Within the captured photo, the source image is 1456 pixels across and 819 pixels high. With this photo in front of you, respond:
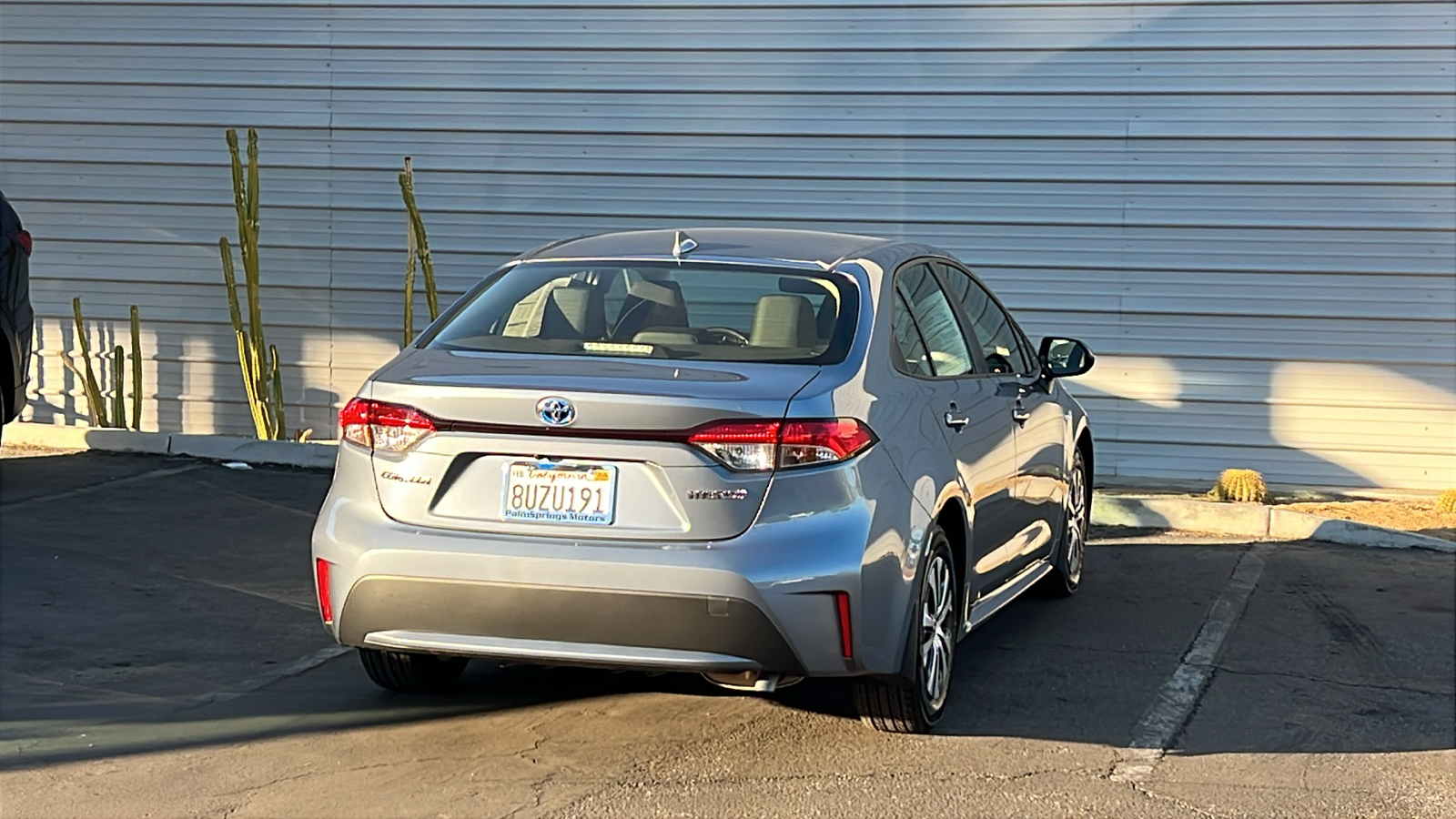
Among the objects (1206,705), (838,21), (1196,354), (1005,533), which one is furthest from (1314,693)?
(838,21)

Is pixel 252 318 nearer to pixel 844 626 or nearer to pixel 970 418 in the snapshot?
pixel 970 418

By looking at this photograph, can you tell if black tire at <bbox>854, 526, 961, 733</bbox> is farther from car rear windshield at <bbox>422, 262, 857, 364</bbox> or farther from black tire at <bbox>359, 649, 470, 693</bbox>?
black tire at <bbox>359, 649, 470, 693</bbox>

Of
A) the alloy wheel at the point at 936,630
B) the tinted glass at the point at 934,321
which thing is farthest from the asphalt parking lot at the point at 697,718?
the tinted glass at the point at 934,321

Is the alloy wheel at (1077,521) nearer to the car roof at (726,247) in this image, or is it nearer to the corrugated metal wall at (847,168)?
the car roof at (726,247)

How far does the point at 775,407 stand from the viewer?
489cm

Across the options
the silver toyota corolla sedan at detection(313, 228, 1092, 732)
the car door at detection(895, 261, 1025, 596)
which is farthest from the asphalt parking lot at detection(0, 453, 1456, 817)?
the car door at detection(895, 261, 1025, 596)

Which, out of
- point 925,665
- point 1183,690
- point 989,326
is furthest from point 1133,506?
point 925,665

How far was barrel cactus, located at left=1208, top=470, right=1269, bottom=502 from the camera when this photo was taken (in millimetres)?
10172

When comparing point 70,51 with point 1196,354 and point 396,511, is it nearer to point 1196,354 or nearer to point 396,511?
point 1196,354

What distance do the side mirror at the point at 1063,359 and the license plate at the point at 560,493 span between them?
9.01ft

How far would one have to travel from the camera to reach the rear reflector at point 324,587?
5.19 meters

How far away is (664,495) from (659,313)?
96 centimetres

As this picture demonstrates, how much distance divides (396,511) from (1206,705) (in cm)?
279

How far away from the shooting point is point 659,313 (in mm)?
5652
